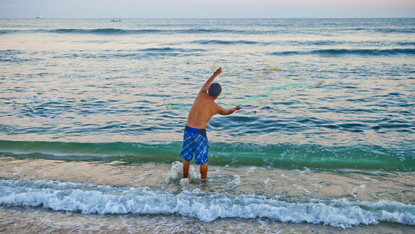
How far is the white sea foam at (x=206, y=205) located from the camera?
4.33m

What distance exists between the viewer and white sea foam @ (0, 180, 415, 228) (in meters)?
4.33

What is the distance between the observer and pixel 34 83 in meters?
13.5

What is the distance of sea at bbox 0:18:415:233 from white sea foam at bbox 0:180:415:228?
2cm

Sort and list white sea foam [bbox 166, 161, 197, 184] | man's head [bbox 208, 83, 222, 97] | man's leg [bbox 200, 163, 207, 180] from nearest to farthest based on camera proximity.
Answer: man's head [bbox 208, 83, 222, 97] → man's leg [bbox 200, 163, 207, 180] → white sea foam [bbox 166, 161, 197, 184]

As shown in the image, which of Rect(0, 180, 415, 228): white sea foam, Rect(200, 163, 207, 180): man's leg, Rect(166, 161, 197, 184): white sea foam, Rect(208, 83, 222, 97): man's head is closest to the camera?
Rect(0, 180, 415, 228): white sea foam

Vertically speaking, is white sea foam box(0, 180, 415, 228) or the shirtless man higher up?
the shirtless man

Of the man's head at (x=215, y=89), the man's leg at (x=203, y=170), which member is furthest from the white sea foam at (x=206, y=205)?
the man's head at (x=215, y=89)

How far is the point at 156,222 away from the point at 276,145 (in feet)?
12.4

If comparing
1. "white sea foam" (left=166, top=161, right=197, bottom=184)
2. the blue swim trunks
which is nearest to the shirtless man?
the blue swim trunks

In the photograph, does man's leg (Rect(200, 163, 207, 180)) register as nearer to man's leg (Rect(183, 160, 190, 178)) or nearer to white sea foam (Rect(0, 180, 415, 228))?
man's leg (Rect(183, 160, 190, 178))

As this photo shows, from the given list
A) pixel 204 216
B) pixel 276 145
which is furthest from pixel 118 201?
pixel 276 145

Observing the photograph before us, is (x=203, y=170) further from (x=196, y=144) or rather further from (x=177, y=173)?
(x=177, y=173)

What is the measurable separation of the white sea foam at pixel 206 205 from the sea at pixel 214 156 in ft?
0.05

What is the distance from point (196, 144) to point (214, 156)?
5.61 ft
